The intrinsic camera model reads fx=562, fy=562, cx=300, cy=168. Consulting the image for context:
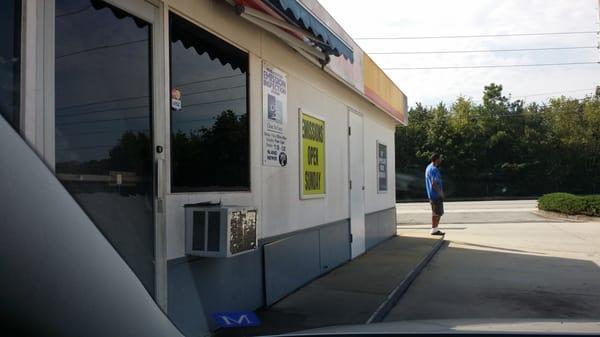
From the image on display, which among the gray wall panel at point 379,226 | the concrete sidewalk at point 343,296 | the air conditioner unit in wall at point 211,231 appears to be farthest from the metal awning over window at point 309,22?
the gray wall panel at point 379,226

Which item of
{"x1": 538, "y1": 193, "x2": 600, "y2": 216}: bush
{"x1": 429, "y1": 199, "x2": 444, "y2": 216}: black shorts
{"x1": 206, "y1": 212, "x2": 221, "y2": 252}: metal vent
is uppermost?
{"x1": 206, "y1": 212, "x2": 221, "y2": 252}: metal vent

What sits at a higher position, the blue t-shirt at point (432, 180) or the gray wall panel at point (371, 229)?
the blue t-shirt at point (432, 180)

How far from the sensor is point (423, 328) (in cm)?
238

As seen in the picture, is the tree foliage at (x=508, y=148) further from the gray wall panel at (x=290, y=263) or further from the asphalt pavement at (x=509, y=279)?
the gray wall panel at (x=290, y=263)

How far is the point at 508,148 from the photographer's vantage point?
44.5 m

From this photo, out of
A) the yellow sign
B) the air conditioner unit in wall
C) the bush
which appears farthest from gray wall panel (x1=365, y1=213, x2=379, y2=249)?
the bush

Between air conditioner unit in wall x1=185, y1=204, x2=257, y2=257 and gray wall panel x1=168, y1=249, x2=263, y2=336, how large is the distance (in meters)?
0.18

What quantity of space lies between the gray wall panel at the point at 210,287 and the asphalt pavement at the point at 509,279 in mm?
1628

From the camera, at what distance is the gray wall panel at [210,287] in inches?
183

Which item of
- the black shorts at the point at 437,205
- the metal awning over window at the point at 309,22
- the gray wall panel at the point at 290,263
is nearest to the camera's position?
the metal awning over window at the point at 309,22

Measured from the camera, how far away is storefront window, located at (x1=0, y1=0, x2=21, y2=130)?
3088mm

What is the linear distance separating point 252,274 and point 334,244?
3021 millimetres

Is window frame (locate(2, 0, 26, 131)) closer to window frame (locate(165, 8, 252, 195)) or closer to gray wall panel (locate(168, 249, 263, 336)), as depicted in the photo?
window frame (locate(165, 8, 252, 195))

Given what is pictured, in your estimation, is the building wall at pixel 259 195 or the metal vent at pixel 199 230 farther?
the metal vent at pixel 199 230
